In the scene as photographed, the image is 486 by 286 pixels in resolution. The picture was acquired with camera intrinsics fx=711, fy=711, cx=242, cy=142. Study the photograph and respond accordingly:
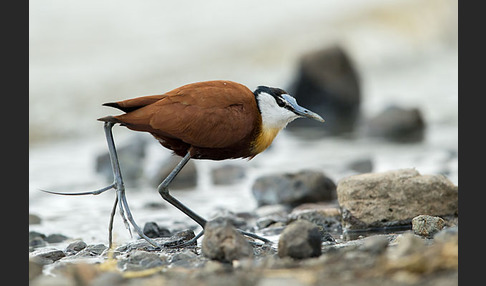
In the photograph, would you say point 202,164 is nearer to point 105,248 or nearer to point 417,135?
point 417,135

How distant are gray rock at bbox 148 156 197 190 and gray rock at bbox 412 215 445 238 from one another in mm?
4445

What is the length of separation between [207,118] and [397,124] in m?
8.10

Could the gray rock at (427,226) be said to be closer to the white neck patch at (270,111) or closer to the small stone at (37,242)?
the white neck patch at (270,111)

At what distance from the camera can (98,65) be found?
20391 mm

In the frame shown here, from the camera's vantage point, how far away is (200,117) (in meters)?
5.67

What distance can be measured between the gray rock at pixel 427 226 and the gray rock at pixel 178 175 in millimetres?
4445

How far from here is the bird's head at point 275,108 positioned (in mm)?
5973

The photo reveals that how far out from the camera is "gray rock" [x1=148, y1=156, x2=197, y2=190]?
9898 mm

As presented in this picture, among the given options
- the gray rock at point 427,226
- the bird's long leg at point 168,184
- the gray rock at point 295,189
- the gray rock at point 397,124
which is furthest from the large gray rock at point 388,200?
the gray rock at point 397,124

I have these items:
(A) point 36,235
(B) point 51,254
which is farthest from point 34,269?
(A) point 36,235

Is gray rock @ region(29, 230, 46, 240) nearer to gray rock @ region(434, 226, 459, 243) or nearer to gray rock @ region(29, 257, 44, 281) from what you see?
gray rock @ region(29, 257, 44, 281)

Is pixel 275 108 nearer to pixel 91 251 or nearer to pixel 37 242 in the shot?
pixel 91 251

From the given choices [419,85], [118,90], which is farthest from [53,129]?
[419,85]

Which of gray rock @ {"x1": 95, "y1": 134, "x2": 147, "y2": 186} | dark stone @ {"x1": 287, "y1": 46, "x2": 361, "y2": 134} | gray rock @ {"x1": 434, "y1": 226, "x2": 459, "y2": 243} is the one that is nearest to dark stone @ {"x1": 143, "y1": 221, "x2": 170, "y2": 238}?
Answer: gray rock @ {"x1": 434, "y1": 226, "x2": 459, "y2": 243}
